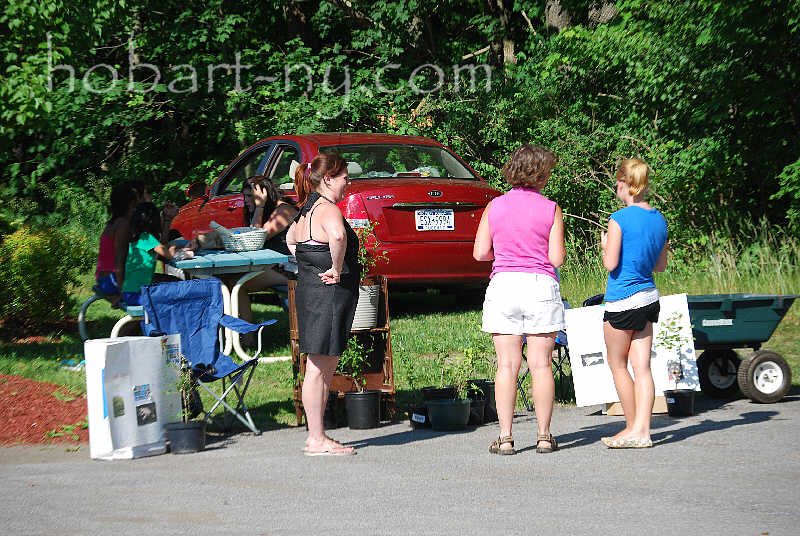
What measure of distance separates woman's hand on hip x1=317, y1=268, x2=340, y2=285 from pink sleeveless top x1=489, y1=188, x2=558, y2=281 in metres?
1.00

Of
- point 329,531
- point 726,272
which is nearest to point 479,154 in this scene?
point 726,272

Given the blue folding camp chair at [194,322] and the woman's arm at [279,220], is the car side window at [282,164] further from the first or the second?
the blue folding camp chair at [194,322]

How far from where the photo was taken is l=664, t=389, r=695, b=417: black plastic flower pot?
7.93 m

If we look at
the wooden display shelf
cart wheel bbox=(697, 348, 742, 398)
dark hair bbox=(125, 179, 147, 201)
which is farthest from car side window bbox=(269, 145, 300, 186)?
cart wheel bbox=(697, 348, 742, 398)

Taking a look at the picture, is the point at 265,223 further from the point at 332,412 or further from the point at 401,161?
the point at 332,412

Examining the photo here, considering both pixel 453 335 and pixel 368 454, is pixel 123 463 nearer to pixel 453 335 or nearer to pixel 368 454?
pixel 368 454

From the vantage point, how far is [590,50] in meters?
15.7

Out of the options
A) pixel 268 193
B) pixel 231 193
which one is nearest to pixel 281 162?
pixel 231 193

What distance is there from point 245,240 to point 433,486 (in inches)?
198

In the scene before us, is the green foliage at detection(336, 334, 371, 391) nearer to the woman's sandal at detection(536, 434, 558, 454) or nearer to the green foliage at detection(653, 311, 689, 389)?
the woman's sandal at detection(536, 434, 558, 454)

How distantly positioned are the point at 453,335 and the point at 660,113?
6878 mm

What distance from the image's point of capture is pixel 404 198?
36.2 feet

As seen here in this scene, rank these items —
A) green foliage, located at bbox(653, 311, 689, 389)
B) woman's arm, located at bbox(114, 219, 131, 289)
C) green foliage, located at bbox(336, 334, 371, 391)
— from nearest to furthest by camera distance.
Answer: green foliage, located at bbox(653, 311, 689, 389) < green foliage, located at bbox(336, 334, 371, 391) < woman's arm, located at bbox(114, 219, 131, 289)

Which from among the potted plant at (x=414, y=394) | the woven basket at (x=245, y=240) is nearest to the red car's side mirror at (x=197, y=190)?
the woven basket at (x=245, y=240)
